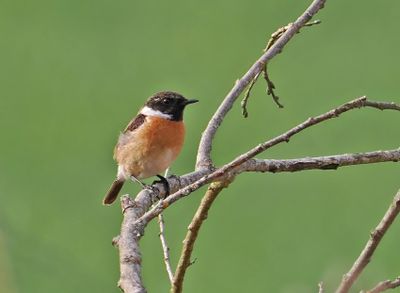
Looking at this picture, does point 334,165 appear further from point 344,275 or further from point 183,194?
point 344,275

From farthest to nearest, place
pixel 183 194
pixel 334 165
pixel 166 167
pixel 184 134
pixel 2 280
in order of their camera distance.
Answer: pixel 184 134 < pixel 166 167 < pixel 334 165 < pixel 183 194 < pixel 2 280

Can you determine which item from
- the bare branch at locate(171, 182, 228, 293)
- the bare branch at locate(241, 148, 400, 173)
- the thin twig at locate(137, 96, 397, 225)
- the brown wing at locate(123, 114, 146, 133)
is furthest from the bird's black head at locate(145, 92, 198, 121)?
the thin twig at locate(137, 96, 397, 225)

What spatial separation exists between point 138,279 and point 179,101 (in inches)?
Result: 115

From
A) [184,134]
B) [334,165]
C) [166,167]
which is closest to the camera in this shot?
[334,165]

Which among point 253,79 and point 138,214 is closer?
point 138,214

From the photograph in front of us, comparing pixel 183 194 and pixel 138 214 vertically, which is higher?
pixel 183 194

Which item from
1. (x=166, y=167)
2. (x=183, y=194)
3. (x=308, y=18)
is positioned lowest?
(x=166, y=167)

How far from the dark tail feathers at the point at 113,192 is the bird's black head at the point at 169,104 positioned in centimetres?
49

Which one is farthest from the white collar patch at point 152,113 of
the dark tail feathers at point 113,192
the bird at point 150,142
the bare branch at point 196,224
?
the bare branch at point 196,224

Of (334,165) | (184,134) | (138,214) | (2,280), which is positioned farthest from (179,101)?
(2,280)

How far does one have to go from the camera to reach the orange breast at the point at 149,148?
3.50 metres

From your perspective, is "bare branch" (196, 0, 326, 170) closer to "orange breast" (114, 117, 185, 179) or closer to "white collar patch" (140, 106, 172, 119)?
"orange breast" (114, 117, 185, 179)

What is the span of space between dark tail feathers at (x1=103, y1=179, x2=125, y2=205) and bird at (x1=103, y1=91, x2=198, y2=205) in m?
0.09

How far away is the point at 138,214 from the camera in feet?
5.56
